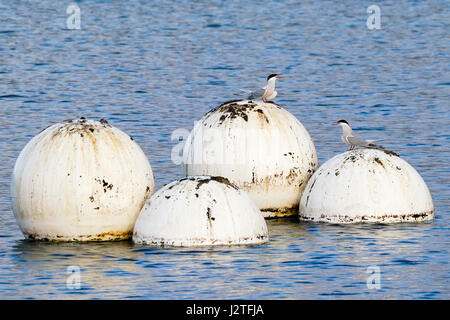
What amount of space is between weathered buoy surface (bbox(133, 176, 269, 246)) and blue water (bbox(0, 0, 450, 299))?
0.82 feet

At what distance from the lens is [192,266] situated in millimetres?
26047

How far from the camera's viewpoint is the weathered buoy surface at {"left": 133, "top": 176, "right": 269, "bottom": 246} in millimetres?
26859

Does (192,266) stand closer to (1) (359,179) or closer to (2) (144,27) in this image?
(1) (359,179)

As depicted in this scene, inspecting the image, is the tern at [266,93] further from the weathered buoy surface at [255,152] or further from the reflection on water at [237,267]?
the reflection on water at [237,267]

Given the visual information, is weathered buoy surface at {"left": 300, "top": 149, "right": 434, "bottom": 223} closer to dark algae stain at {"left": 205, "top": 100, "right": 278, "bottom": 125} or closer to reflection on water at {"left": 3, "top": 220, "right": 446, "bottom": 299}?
reflection on water at {"left": 3, "top": 220, "right": 446, "bottom": 299}

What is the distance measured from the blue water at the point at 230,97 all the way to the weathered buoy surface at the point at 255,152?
0.80 metres

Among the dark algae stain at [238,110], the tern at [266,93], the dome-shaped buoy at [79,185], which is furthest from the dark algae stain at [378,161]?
the dome-shaped buoy at [79,185]

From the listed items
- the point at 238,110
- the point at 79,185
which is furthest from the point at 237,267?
the point at 238,110

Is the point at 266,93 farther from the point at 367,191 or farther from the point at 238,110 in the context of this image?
the point at 367,191

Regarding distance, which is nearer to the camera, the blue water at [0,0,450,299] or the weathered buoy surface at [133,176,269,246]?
the blue water at [0,0,450,299]

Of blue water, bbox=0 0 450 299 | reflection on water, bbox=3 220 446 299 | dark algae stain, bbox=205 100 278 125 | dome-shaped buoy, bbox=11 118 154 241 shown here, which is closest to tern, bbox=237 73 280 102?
dark algae stain, bbox=205 100 278 125

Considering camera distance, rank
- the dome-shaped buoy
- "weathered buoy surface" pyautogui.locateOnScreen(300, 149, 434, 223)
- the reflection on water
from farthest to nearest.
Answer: "weathered buoy surface" pyautogui.locateOnScreen(300, 149, 434, 223), the dome-shaped buoy, the reflection on water

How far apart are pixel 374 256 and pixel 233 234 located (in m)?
2.73
